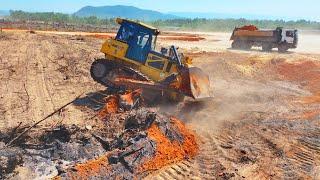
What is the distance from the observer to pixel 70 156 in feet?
34.7

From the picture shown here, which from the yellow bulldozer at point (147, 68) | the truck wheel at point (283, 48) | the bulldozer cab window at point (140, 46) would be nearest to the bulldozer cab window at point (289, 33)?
the truck wheel at point (283, 48)

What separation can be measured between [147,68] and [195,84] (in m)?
1.98

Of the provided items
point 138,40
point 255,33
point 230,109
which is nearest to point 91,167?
point 230,109

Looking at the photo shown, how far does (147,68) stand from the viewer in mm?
16906

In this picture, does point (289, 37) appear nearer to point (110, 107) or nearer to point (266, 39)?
point (266, 39)

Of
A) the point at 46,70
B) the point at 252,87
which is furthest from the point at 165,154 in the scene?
the point at 46,70

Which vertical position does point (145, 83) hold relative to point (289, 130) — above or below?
above

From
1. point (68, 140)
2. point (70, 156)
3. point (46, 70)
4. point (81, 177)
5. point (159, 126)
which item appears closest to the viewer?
point (81, 177)

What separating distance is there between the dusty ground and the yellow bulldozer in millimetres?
703

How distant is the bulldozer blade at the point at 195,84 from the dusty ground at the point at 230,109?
48 cm

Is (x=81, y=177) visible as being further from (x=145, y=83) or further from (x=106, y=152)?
(x=145, y=83)

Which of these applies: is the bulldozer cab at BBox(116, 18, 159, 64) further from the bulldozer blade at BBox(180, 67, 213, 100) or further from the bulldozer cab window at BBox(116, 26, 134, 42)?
the bulldozer blade at BBox(180, 67, 213, 100)

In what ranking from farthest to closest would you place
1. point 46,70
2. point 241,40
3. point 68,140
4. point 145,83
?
point 241,40 → point 46,70 → point 145,83 → point 68,140

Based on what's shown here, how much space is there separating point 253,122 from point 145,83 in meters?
3.93
